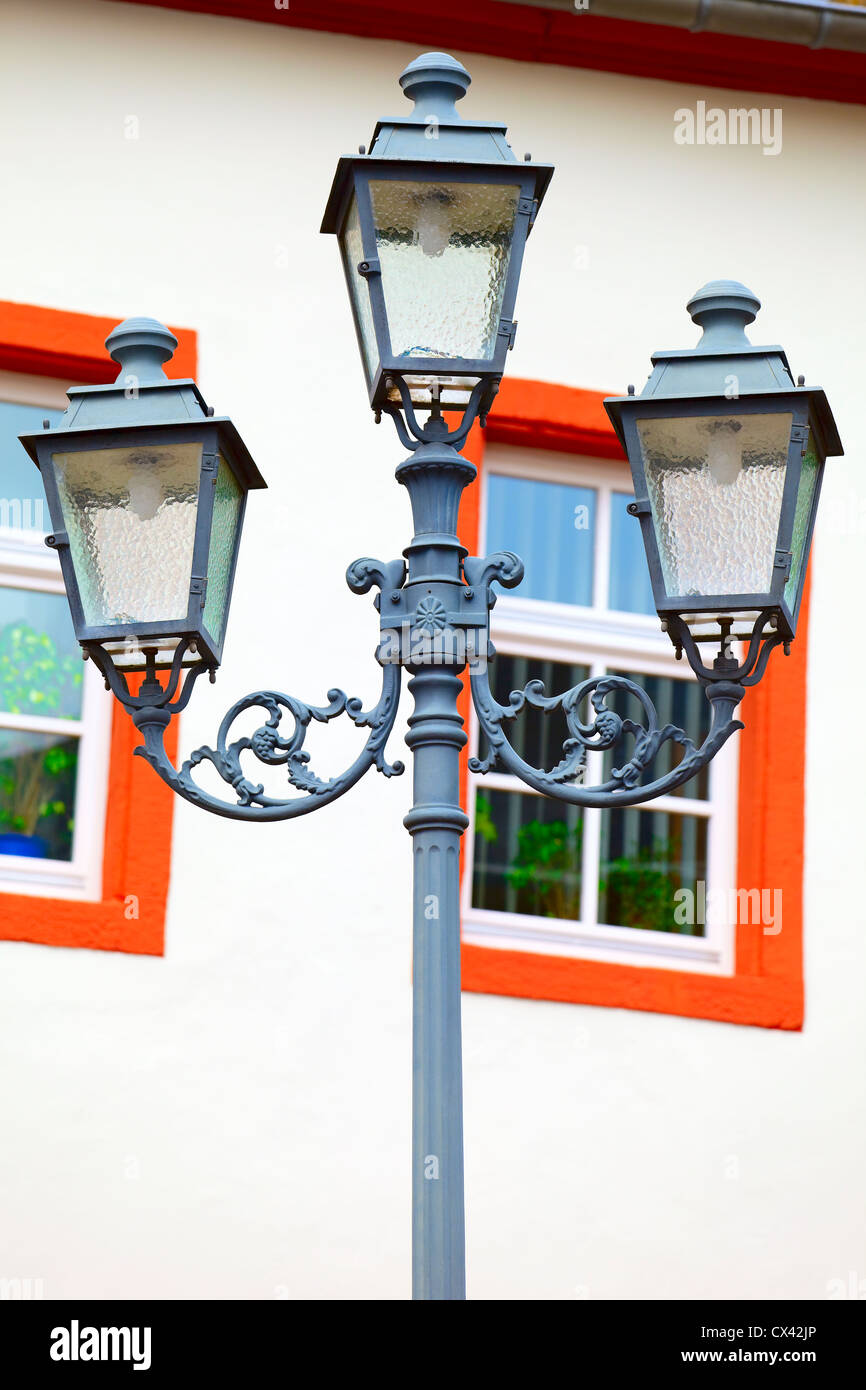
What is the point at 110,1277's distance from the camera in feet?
19.8

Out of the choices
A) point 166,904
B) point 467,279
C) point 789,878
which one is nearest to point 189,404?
point 467,279

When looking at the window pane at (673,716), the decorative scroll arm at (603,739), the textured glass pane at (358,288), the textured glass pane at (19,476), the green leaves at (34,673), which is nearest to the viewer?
the decorative scroll arm at (603,739)

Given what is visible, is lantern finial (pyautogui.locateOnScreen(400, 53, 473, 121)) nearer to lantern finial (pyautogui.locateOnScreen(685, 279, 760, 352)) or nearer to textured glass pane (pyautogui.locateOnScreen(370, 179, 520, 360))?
textured glass pane (pyautogui.locateOnScreen(370, 179, 520, 360))

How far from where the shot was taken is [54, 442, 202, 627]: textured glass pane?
4.20 meters

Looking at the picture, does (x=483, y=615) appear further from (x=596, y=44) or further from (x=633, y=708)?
(x=596, y=44)

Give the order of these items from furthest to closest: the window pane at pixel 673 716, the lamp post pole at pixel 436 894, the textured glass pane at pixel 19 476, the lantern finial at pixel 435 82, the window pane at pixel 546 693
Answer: the window pane at pixel 673 716, the window pane at pixel 546 693, the textured glass pane at pixel 19 476, the lantern finial at pixel 435 82, the lamp post pole at pixel 436 894

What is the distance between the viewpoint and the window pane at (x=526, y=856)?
271 inches

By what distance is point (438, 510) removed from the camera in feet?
→ 13.8

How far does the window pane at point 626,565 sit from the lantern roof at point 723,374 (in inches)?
110

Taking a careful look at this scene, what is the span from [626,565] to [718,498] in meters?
3.16

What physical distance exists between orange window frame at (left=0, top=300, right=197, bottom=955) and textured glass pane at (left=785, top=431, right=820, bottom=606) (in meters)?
2.59

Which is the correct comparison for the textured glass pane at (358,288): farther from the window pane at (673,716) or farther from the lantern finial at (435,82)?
the window pane at (673,716)

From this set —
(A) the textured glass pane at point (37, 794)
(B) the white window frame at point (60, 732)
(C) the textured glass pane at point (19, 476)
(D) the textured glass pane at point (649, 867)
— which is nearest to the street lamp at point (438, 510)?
(B) the white window frame at point (60, 732)

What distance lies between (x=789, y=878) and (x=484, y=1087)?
109 cm
